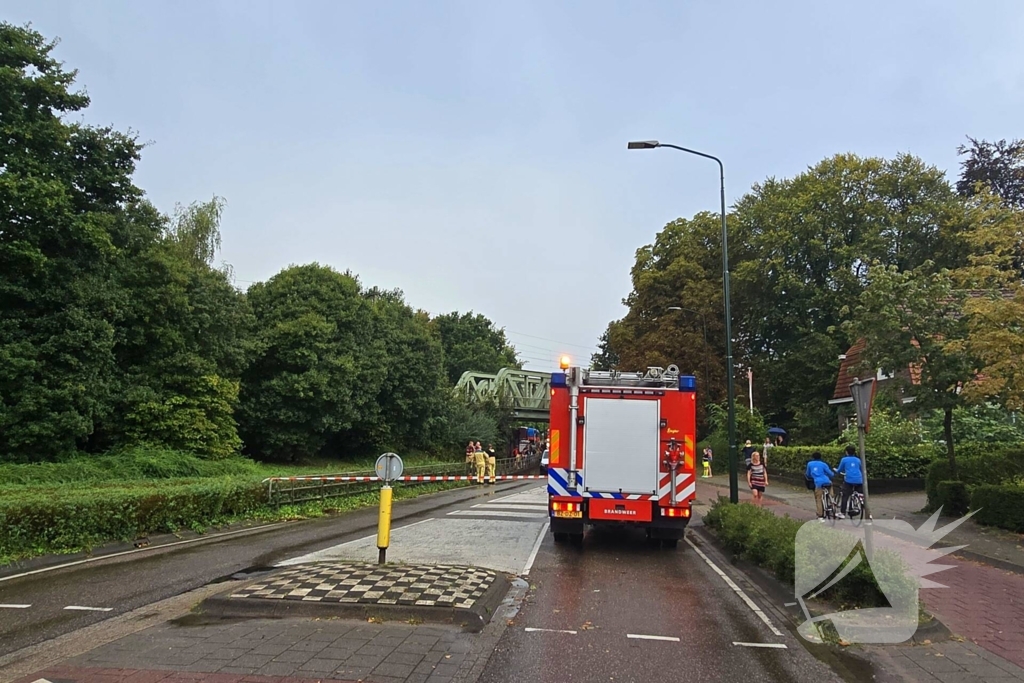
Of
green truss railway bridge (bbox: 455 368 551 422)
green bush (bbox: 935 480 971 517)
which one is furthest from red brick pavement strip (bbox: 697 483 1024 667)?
green truss railway bridge (bbox: 455 368 551 422)

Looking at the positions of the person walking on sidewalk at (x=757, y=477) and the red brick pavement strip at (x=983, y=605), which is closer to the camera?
the red brick pavement strip at (x=983, y=605)

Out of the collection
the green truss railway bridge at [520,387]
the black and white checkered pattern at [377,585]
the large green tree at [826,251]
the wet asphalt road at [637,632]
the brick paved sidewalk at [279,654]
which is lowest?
the wet asphalt road at [637,632]

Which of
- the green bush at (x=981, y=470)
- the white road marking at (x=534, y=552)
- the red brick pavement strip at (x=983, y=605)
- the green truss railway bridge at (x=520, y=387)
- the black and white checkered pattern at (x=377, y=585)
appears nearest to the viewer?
the red brick pavement strip at (x=983, y=605)

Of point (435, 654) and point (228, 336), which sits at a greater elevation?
point (228, 336)

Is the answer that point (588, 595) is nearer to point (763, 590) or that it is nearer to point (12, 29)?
point (763, 590)

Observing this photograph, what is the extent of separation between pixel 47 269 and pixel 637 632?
19.4 metres

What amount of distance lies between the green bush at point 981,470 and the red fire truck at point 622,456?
7690 millimetres

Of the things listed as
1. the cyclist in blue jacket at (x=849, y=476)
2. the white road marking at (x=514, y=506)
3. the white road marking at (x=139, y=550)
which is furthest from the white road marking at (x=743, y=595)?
the white road marking at (x=139, y=550)

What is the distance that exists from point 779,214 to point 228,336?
102ft

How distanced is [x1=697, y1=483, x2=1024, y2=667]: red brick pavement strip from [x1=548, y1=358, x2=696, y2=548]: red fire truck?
3798 millimetres

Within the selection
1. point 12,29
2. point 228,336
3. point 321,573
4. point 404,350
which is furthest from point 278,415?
point 321,573

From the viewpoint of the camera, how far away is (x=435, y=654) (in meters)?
5.49

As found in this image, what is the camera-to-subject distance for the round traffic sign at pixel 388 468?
9117 mm

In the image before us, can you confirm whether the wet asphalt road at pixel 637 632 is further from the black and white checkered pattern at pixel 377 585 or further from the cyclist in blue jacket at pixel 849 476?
the cyclist in blue jacket at pixel 849 476
